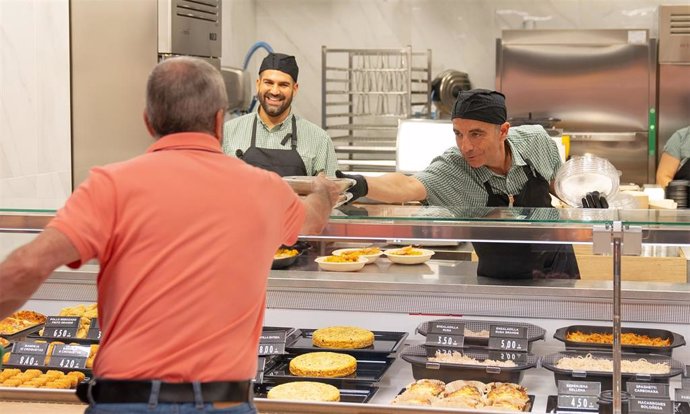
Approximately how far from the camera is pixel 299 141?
5555 millimetres

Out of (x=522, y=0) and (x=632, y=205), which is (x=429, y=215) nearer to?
(x=632, y=205)

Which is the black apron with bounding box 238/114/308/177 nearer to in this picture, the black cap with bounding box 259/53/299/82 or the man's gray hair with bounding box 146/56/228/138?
the black cap with bounding box 259/53/299/82

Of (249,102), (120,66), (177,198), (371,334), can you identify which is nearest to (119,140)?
(120,66)

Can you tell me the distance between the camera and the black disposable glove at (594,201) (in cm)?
302

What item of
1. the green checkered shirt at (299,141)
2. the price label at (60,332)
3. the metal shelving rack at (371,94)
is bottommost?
the price label at (60,332)

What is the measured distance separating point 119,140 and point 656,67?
15.2 ft

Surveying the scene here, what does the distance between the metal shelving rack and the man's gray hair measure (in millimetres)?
5989

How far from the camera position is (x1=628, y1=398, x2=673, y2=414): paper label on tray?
2625mm

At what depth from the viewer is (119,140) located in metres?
5.96

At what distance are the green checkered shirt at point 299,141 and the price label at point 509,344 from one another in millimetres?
2561

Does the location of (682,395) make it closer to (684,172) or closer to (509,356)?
(509,356)

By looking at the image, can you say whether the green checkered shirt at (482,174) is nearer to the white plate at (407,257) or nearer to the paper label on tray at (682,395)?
the white plate at (407,257)

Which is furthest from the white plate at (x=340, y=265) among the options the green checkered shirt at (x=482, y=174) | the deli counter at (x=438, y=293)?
the green checkered shirt at (x=482, y=174)

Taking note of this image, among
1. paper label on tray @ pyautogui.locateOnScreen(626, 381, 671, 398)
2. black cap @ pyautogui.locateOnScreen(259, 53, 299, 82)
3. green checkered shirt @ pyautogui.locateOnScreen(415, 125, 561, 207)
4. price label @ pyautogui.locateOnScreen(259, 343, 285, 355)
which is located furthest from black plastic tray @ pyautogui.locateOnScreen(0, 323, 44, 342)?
black cap @ pyautogui.locateOnScreen(259, 53, 299, 82)
